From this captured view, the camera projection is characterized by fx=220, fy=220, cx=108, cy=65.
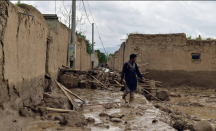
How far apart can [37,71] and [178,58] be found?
311 inches

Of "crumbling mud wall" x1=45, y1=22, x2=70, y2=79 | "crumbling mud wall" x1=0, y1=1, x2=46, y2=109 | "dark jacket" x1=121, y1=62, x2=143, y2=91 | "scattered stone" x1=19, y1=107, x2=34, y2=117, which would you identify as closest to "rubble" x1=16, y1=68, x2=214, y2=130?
"scattered stone" x1=19, y1=107, x2=34, y2=117

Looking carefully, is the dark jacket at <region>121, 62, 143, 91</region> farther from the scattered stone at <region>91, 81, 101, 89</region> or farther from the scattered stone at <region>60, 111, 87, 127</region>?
the scattered stone at <region>91, 81, 101, 89</region>

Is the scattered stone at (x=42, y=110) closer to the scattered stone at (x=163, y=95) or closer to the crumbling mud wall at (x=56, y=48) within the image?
the crumbling mud wall at (x=56, y=48)

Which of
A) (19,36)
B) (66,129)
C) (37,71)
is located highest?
(19,36)

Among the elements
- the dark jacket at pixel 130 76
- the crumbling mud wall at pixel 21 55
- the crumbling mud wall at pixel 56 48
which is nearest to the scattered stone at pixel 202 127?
the dark jacket at pixel 130 76

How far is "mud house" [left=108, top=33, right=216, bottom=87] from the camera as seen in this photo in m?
11.1

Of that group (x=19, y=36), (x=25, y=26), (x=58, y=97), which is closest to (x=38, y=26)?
(x=25, y=26)

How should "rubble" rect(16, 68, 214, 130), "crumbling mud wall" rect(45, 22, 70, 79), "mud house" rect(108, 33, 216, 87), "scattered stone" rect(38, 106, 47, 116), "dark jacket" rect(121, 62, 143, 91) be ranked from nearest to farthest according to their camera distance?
"rubble" rect(16, 68, 214, 130), "scattered stone" rect(38, 106, 47, 116), "dark jacket" rect(121, 62, 143, 91), "crumbling mud wall" rect(45, 22, 70, 79), "mud house" rect(108, 33, 216, 87)

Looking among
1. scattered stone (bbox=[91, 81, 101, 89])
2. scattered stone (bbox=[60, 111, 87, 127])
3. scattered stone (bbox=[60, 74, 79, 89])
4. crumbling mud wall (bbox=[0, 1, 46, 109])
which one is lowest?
scattered stone (bbox=[60, 111, 87, 127])

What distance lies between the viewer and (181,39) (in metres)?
11.1

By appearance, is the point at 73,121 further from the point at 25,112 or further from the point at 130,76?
the point at 130,76

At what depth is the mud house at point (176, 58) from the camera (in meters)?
11.1

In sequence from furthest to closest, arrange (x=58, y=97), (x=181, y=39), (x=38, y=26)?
(x=181, y=39) → (x=38, y=26) → (x=58, y=97)

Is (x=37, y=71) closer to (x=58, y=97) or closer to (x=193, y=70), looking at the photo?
(x=58, y=97)
